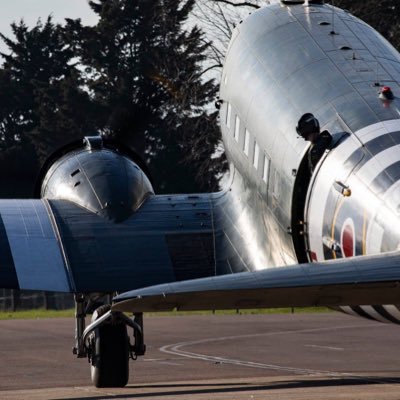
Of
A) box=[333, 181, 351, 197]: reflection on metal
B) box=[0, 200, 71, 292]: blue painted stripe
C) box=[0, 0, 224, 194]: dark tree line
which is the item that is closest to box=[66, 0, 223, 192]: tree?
box=[0, 0, 224, 194]: dark tree line

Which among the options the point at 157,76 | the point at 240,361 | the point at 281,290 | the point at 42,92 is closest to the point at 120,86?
the point at 42,92

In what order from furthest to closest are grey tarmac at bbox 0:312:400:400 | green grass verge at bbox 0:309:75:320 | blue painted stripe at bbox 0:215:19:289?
green grass verge at bbox 0:309:75:320, grey tarmac at bbox 0:312:400:400, blue painted stripe at bbox 0:215:19:289

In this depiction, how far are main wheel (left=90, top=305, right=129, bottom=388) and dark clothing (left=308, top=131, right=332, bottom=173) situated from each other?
4179 mm

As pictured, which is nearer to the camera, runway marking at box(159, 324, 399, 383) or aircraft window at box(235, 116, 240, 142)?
aircraft window at box(235, 116, 240, 142)

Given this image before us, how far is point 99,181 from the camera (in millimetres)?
20016

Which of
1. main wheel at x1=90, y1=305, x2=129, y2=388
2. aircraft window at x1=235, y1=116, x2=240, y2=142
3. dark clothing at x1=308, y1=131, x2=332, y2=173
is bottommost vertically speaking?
main wheel at x1=90, y1=305, x2=129, y2=388

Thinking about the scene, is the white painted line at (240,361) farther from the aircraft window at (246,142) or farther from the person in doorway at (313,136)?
the person in doorway at (313,136)

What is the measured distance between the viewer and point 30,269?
1775 centimetres

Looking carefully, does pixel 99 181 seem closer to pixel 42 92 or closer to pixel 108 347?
pixel 108 347

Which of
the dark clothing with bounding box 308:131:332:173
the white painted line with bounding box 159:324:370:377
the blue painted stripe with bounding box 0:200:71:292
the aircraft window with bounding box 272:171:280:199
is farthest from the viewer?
the white painted line with bounding box 159:324:370:377

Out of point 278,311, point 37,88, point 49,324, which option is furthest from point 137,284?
point 37,88

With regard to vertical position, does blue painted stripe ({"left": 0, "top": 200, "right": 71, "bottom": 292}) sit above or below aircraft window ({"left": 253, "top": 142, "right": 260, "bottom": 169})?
below

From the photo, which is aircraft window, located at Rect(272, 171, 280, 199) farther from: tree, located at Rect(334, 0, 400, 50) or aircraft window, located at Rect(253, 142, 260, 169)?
tree, located at Rect(334, 0, 400, 50)

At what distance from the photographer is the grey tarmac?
59.6ft
